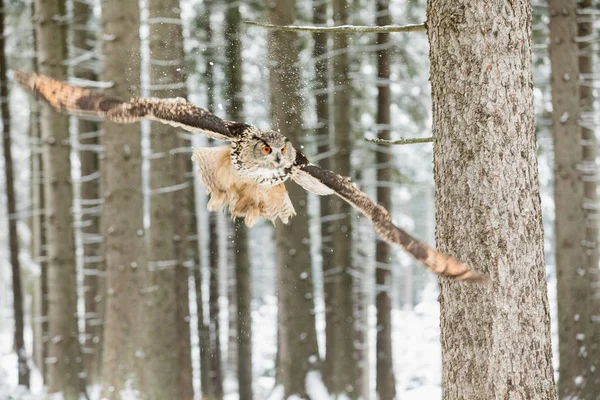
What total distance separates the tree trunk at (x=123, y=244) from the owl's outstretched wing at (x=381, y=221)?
3815 millimetres

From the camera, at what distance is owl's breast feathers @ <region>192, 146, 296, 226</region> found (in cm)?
405

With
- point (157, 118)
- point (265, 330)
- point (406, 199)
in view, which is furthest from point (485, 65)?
point (406, 199)

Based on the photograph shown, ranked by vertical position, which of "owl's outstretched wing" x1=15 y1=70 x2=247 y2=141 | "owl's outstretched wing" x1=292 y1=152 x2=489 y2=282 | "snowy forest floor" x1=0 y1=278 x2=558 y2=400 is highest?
"owl's outstretched wing" x1=15 y1=70 x2=247 y2=141

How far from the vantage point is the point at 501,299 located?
3.35m

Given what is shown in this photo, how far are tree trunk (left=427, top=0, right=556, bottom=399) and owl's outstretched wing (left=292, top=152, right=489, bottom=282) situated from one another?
0.19 metres

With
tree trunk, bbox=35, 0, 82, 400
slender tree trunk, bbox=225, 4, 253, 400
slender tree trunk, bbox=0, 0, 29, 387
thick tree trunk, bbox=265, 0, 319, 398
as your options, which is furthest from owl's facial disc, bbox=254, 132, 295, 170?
slender tree trunk, bbox=0, 0, 29, 387

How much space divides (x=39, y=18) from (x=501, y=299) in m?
7.64

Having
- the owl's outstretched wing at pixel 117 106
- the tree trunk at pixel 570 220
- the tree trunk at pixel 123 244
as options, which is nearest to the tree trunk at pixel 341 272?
the tree trunk at pixel 570 220

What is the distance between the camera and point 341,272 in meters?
9.44

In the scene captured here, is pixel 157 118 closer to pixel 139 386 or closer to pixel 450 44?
pixel 450 44

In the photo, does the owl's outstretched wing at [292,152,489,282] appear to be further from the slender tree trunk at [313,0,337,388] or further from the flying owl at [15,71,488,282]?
the slender tree trunk at [313,0,337,388]

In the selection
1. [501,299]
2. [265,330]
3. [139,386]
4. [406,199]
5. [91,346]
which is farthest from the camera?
[406,199]

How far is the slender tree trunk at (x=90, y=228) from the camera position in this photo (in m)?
11.1

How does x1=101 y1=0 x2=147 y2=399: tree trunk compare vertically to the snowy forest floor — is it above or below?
above
